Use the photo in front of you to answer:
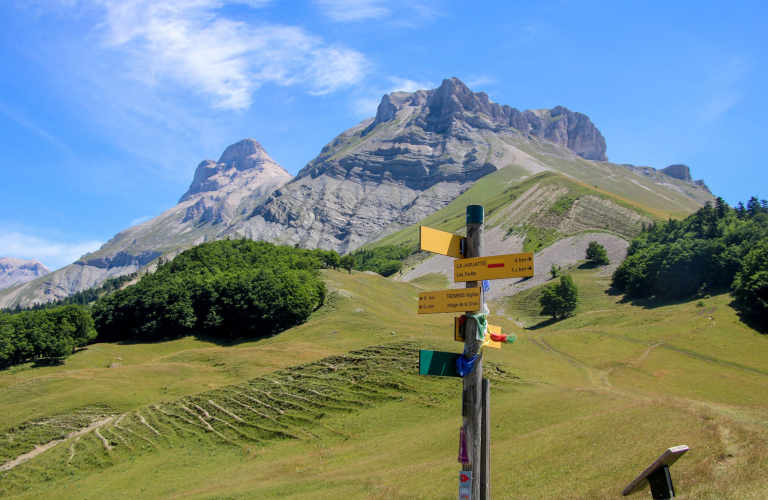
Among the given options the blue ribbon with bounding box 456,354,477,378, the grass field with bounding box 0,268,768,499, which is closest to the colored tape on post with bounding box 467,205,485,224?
the blue ribbon with bounding box 456,354,477,378

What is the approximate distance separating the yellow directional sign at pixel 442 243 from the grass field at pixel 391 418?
10305mm

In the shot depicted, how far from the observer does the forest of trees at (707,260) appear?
73000 mm

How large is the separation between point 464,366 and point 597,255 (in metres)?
144

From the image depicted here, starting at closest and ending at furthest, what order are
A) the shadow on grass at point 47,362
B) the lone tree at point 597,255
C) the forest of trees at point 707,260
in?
the shadow on grass at point 47,362 → the forest of trees at point 707,260 → the lone tree at point 597,255

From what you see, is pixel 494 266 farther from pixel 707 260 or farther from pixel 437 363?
pixel 707 260

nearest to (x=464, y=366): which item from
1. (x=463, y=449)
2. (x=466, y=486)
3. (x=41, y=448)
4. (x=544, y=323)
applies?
(x=463, y=449)

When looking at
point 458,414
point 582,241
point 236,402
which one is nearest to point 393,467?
point 458,414

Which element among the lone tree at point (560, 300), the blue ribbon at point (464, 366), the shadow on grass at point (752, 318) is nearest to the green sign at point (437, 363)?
the blue ribbon at point (464, 366)

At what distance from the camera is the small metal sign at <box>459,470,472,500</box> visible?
8.40 metres

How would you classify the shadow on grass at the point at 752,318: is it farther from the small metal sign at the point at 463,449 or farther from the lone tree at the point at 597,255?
the small metal sign at the point at 463,449

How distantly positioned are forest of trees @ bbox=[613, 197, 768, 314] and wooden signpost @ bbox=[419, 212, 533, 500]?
252 feet

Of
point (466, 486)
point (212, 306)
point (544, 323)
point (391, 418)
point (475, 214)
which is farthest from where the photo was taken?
point (544, 323)

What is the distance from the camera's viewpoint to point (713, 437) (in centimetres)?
1789

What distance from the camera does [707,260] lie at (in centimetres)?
9675
